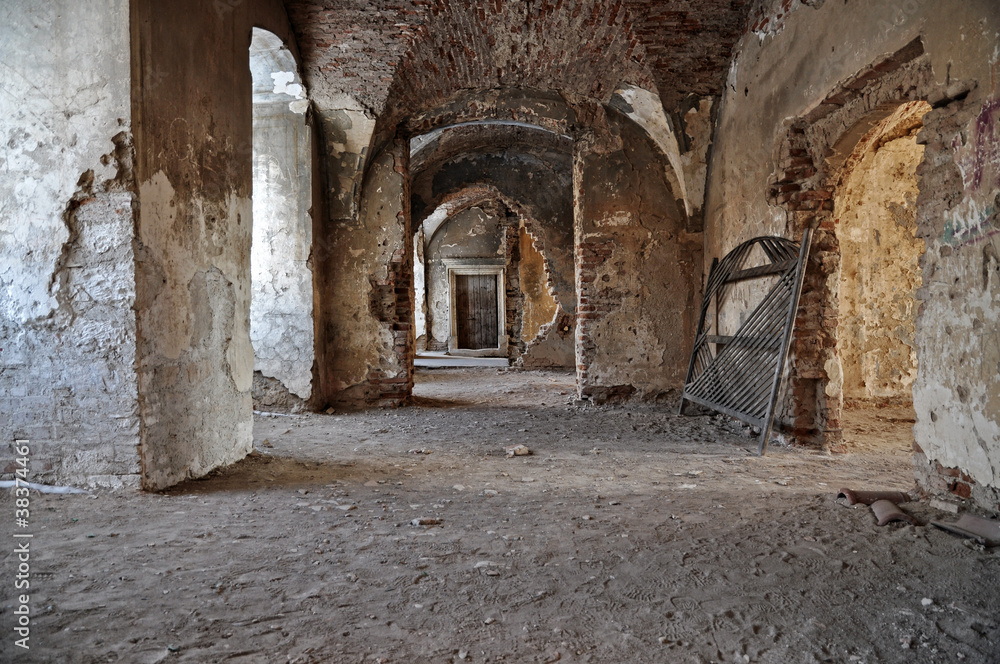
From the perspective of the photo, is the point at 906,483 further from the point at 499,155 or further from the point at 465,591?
the point at 499,155

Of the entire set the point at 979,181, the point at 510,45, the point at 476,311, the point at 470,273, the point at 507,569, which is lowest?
the point at 507,569

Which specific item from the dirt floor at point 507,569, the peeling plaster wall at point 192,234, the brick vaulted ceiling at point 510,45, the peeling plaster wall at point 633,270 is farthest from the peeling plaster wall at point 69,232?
the peeling plaster wall at point 633,270

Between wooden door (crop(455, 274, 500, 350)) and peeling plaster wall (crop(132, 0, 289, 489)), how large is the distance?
11316 mm

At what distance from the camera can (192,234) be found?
345 centimetres

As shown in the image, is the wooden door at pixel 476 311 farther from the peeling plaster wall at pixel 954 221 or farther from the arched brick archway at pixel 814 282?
the peeling plaster wall at pixel 954 221

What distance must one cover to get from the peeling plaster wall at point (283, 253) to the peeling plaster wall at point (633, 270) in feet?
8.87

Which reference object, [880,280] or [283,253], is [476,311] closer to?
[283,253]

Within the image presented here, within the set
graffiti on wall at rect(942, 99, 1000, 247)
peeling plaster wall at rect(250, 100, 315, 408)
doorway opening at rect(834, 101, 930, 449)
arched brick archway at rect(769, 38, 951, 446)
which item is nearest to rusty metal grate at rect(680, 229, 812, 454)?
arched brick archway at rect(769, 38, 951, 446)

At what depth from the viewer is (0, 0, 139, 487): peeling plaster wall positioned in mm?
2996

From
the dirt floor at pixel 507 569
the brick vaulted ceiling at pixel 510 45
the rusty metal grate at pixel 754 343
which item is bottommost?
the dirt floor at pixel 507 569

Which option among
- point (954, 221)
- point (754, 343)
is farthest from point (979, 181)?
point (754, 343)

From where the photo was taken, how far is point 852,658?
64.1 inches

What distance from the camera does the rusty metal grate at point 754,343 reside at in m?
4.24

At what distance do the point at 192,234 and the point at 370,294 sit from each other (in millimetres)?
2933
